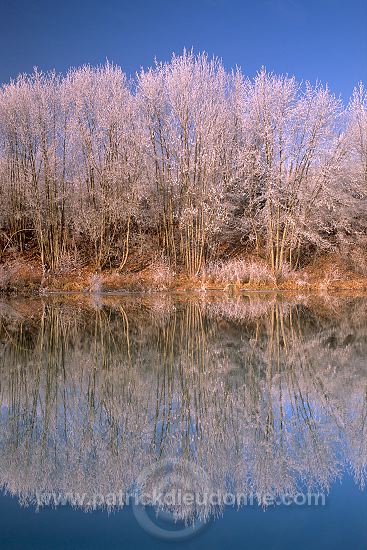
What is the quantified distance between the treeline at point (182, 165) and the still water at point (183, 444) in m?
17.2

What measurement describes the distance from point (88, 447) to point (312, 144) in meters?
24.3

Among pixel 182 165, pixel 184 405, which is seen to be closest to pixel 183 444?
pixel 184 405

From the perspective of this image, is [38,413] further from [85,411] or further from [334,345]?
[334,345]

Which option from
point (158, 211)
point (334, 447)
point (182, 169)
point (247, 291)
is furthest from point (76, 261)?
point (334, 447)

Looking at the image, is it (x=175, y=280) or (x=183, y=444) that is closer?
(x=183, y=444)

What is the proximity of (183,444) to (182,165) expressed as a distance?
2349cm

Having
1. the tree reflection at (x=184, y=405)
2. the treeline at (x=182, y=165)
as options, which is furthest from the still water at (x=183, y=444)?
the treeline at (x=182, y=165)

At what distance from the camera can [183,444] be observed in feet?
15.8

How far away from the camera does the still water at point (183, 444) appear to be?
11.1ft

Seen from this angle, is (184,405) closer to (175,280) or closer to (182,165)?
(175,280)

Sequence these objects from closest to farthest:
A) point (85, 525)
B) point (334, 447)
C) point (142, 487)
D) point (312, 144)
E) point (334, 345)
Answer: point (85, 525)
point (142, 487)
point (334, 447)
point (334, 345)
point (312, 144)

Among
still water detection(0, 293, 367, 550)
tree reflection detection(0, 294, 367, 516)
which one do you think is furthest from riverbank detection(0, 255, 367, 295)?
still water detection(0, 293, 367, 550)

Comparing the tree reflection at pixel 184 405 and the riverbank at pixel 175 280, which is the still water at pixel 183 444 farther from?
the riverbank at pixel 175 280

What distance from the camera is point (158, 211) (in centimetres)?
2947
